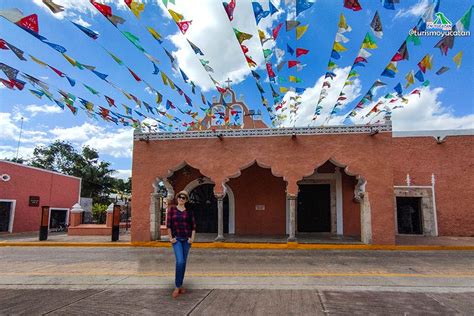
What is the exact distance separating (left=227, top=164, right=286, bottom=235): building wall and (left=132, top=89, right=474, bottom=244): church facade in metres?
0.04

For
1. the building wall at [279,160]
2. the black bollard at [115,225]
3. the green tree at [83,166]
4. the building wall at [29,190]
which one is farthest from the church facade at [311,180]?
the green tree at [83,166]

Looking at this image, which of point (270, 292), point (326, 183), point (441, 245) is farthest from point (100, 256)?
point (441, 245)

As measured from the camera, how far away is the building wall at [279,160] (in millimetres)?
11695

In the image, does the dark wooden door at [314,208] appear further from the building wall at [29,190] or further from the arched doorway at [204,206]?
the building wall at [29,190]

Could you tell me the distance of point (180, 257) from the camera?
5074 mm

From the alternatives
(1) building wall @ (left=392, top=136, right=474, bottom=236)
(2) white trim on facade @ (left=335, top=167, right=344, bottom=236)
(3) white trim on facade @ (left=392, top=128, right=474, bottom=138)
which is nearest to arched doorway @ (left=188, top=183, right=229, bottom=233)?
(2) white trim on facade @ (left=335, top=167, right=344, bottom=236)

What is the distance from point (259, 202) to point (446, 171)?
333 inches

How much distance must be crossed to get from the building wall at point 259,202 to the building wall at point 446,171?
5614 millimetres

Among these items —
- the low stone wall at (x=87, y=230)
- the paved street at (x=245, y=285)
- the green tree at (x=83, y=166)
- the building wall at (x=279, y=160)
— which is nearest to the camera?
the paved street at (x=245, y=285)

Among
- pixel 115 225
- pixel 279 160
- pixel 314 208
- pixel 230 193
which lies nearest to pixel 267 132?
pixel 279 160

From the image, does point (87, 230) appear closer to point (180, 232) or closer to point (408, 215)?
point (180, 232)

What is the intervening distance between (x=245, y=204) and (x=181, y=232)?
10021 millimetres

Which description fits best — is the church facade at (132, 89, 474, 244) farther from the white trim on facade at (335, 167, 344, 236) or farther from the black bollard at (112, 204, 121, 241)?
the black bollard at (112, 204, 121, 241)

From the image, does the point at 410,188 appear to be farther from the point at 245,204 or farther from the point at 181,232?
the point at 181,232
